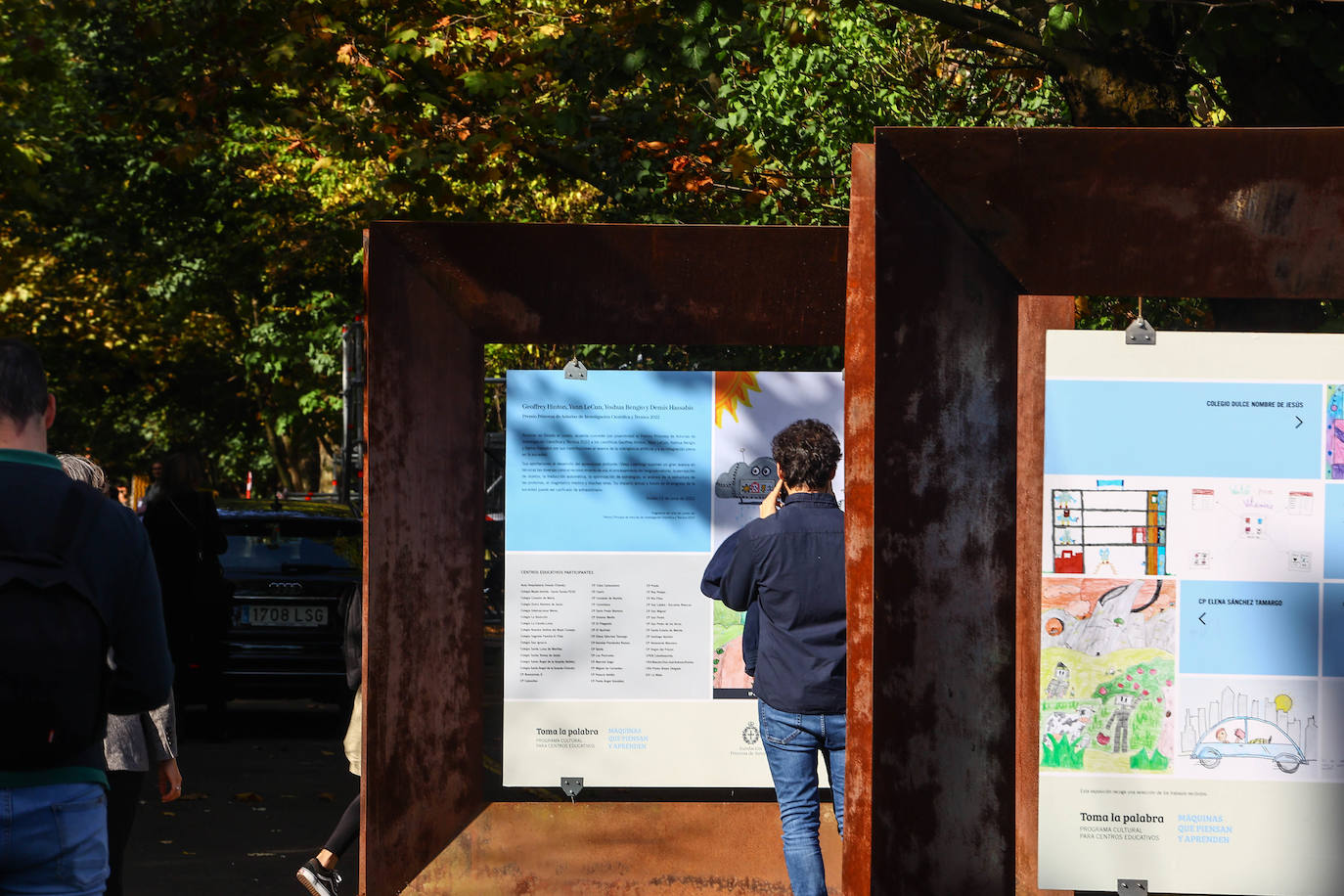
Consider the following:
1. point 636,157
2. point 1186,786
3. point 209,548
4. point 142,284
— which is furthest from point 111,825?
point 142,284

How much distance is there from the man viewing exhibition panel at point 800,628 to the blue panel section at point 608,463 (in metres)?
0.81

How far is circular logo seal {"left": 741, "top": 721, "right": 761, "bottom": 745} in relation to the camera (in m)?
6.27

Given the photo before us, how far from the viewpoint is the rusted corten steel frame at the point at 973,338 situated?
3.91 m

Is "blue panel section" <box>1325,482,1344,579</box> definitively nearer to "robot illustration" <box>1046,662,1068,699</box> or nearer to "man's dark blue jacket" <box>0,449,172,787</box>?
"robot illustration" <box>1046,662,1068,699</box>

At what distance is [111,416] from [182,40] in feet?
97.8

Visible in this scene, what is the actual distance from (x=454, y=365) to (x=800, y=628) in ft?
5.24

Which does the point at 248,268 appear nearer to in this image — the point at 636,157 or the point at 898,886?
the point at 636,157

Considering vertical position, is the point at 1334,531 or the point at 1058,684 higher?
the point at 1334,531

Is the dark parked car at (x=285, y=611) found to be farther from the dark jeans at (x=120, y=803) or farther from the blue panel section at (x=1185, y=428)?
the blue panel section at (x=1185, y=428)

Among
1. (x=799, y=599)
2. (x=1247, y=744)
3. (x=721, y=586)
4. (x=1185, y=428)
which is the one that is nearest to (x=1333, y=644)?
(x=1247, y=744)

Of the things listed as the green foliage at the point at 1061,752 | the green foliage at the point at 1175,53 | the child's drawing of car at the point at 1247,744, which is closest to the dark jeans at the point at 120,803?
the green foliage at the point at 1061,752

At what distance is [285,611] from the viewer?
12.1m

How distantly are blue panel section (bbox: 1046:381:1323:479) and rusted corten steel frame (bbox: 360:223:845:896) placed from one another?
73.3 inches

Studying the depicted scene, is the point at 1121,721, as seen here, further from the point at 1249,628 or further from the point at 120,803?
the point at 120,803
